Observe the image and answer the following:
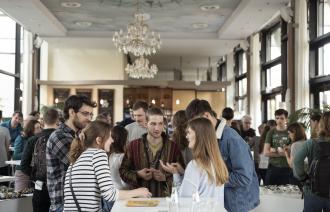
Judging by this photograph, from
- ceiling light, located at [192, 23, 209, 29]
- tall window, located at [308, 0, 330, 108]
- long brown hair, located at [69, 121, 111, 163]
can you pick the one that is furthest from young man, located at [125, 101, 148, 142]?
ceiling light, located at [192, 23, 209, 29]

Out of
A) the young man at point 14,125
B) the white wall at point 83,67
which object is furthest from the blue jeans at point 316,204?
the white wall at point 83,67

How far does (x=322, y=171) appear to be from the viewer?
3879 millimetres

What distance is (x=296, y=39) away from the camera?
10.6 metres

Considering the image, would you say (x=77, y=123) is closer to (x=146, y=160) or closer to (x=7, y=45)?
(x=146, y=160)

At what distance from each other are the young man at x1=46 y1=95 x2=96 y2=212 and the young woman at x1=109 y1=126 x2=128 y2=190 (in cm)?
55

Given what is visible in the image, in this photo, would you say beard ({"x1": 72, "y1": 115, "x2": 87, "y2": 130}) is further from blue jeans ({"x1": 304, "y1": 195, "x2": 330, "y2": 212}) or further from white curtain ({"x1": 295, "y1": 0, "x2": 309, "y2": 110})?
white curtain ({"x1": 295, "y1": 0, "x2": 309, "y2": 110})

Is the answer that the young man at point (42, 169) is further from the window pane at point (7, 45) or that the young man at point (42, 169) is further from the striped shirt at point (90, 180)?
the window pane at point (7, 45)

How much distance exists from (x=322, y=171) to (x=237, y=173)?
1154 millimetres

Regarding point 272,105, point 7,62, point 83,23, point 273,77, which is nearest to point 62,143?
point 83,23

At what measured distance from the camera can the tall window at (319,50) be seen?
975cm

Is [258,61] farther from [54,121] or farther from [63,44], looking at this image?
[54,121]

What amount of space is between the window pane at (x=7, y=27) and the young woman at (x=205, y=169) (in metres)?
11.6

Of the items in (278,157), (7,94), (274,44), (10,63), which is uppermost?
(274,44)

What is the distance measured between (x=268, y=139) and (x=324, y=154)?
283 centimetres
